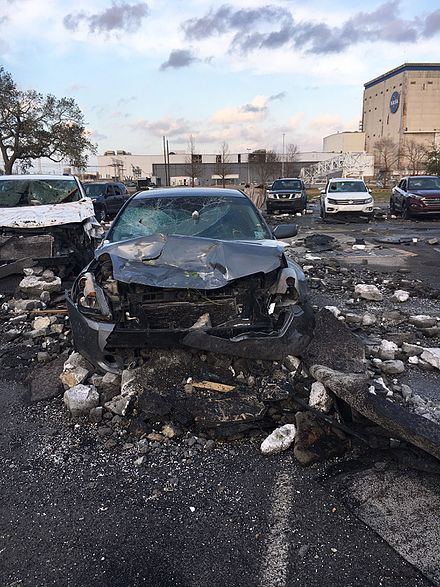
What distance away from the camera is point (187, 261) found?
13.7 feet

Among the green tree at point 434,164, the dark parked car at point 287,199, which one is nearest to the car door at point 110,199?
the dark parked car at point 287,199

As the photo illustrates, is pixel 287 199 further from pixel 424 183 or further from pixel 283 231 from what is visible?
pixel 283 231

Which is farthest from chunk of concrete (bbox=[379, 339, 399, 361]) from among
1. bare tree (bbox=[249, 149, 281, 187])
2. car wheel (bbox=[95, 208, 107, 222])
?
bare tree (bbox=[249, 149, 281, 187])

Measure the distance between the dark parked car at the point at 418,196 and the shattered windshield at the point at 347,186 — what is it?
181 centimetres

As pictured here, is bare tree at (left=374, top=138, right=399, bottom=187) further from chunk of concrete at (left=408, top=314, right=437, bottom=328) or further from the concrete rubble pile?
the concrete rubble pile

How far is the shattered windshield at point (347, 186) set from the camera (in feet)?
68.9

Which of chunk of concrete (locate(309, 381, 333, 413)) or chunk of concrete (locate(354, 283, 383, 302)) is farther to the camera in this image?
chunk of concrete (locate(354, 283, 383, 302))

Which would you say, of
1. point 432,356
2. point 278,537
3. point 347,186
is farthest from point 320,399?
point 347,186

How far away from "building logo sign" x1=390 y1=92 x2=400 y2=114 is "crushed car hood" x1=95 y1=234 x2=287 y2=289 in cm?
10422

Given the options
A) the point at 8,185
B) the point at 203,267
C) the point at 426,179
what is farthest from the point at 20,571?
the point at 426,179

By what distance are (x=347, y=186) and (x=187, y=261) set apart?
1881 cm

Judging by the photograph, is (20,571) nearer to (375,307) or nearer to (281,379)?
(281,379)

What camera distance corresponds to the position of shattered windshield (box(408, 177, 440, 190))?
66.8ft

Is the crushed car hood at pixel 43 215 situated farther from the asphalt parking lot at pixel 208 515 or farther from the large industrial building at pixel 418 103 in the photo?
the large industrial building at pixel 418 103
